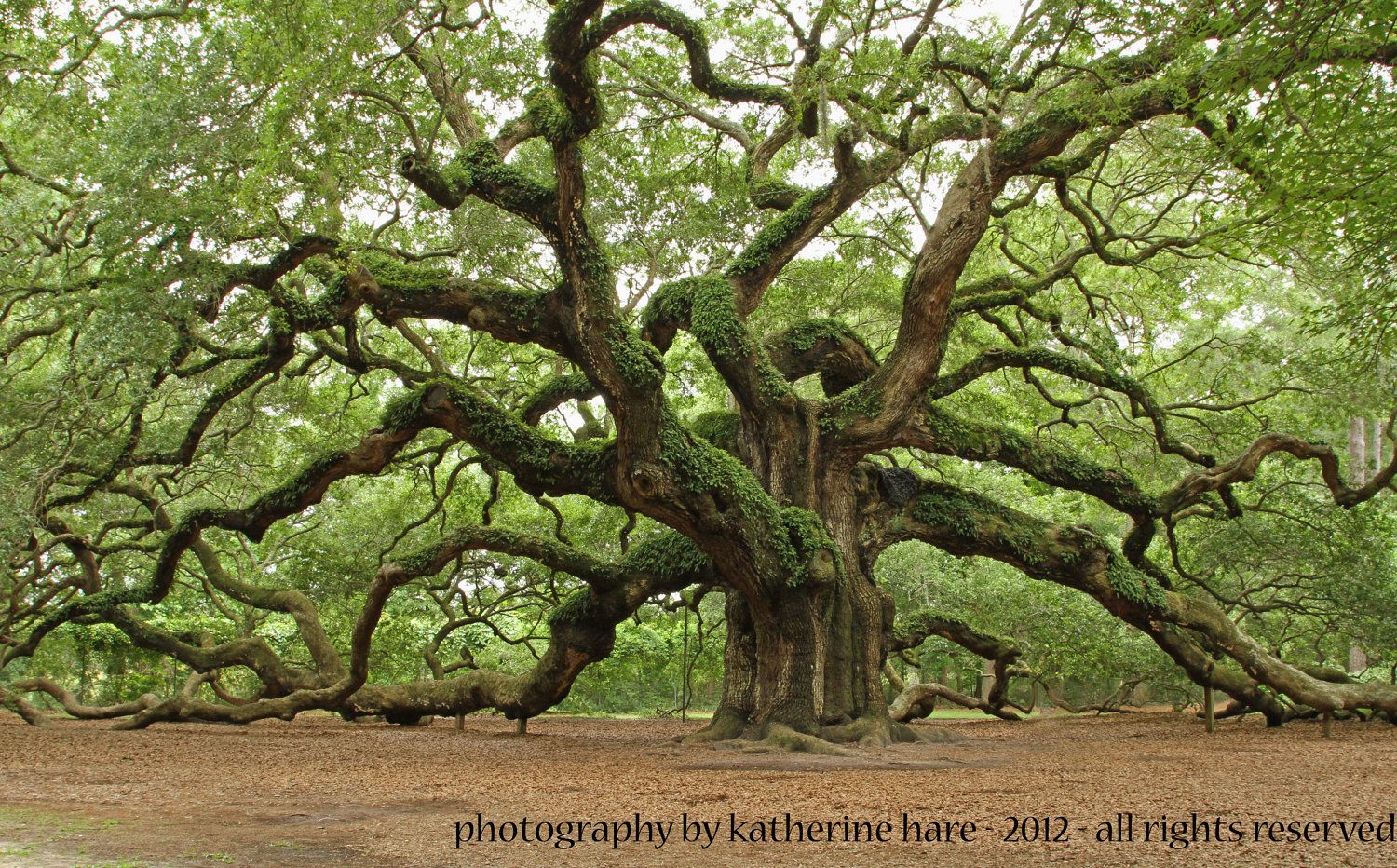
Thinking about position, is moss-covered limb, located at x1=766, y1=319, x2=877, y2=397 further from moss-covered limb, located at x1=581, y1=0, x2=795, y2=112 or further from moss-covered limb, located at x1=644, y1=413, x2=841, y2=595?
moss-covered limb, located at x1=581, y1=0, x2=795, y2=112

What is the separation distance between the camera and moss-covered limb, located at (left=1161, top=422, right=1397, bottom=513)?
33.0ft

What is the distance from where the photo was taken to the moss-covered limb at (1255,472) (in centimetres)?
1005

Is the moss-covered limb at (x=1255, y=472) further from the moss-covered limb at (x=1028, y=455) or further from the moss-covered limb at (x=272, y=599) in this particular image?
the moss-covered limb at (x=272, y=599)

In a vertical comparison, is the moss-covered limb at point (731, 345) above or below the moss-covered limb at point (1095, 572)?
above

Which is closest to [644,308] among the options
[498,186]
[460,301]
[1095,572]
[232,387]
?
[460,301]

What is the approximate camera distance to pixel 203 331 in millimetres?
10641

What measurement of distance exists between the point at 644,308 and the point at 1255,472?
7056mm

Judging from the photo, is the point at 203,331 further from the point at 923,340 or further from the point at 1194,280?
the point at 1194,280

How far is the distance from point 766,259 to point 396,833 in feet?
23.8

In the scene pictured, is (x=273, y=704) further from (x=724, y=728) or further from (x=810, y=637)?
(x=810, y=637)

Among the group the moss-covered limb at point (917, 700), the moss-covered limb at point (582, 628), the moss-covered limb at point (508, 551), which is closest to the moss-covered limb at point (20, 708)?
the moss-covered limb at point (582, 628)

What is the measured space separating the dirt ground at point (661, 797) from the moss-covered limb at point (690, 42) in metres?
5.06

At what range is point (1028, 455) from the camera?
409 inches

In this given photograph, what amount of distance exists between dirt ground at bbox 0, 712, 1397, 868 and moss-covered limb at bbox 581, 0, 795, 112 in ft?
16.6
